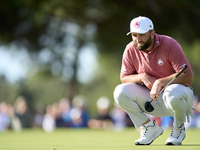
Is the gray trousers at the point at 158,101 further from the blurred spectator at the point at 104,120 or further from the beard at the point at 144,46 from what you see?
the blurred spectator at the point at 104,120

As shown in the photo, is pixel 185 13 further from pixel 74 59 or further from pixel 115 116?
pixel 74 59

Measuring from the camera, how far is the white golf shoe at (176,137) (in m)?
5.57

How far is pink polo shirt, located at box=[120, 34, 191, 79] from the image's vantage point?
552 centimetres

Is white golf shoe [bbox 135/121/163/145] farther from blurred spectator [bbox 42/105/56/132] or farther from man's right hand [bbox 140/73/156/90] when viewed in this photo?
blurred spectator [bbox 42/105/56/132]

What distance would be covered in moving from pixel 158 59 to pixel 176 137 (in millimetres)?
1045

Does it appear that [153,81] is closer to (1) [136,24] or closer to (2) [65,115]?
(1) [136,24]

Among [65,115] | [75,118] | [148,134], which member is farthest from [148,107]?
[65,115]

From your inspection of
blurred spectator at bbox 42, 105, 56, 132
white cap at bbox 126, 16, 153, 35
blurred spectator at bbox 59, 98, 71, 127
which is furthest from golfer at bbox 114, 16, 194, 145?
blurred spectator at bbox 42, 105, 56, 132

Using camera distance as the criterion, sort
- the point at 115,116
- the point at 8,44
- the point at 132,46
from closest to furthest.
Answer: the point at 132,46, the point at 115,116, the point at 8,44

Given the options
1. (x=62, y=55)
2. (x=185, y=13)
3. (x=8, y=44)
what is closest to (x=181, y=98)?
(x=185, y=13)

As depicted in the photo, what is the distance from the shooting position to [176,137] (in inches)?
223

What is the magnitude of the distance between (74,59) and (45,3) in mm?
6778

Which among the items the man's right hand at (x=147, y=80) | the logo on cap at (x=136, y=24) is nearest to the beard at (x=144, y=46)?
the logo on cap at (x=136, y=24)

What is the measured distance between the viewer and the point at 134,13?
52.9ft
